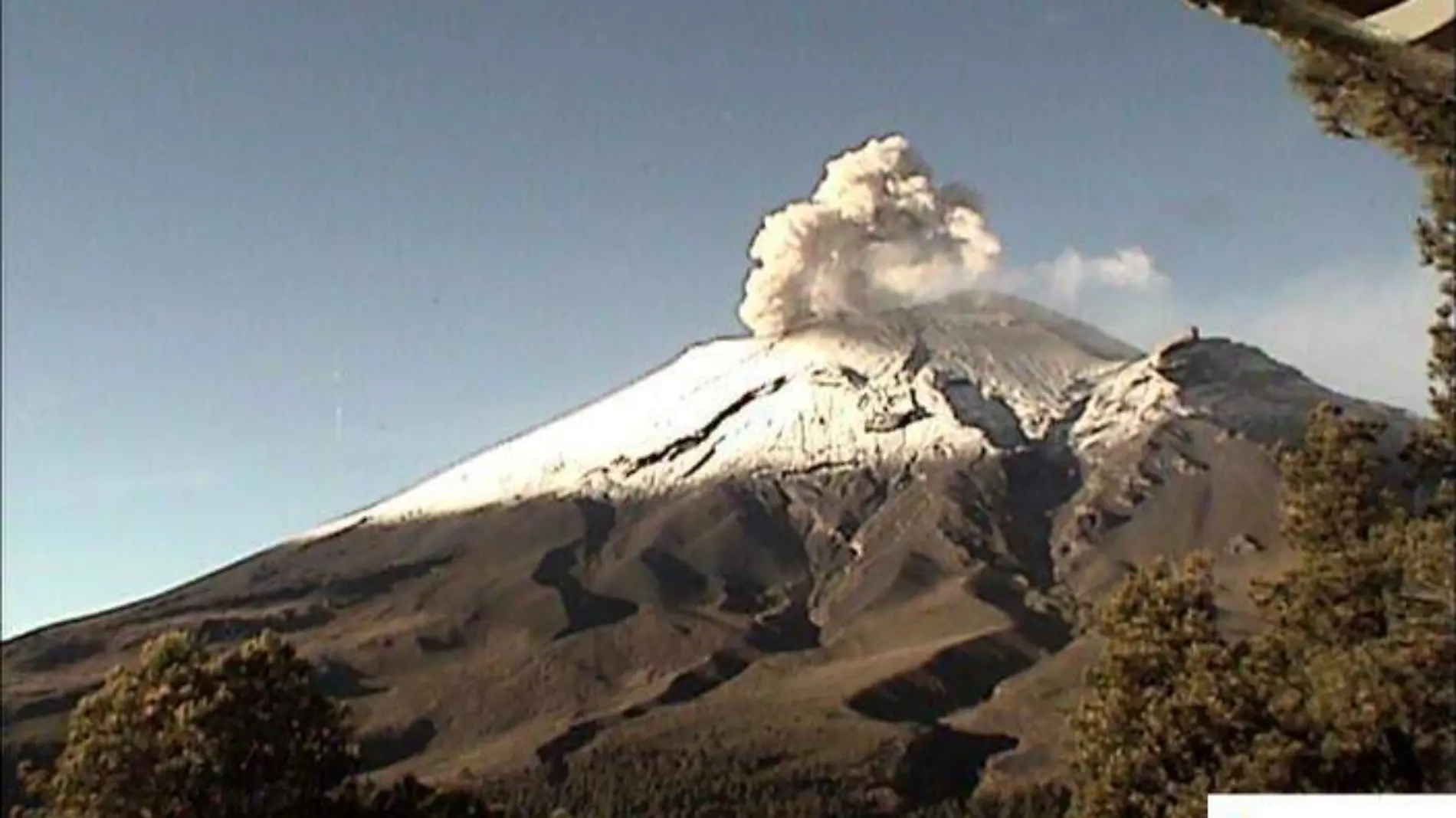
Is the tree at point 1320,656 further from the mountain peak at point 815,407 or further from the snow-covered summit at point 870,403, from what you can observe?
the mountain peak at point 815,407

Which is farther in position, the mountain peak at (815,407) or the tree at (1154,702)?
the mountain peak at (815,407)

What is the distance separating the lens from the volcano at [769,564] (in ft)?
109

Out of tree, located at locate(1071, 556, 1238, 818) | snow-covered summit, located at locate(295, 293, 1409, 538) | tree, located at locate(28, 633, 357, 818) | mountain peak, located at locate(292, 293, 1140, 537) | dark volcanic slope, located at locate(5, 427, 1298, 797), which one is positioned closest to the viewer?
tree, located at locate(1071, 556, 1238, 818)

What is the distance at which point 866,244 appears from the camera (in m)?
70.0

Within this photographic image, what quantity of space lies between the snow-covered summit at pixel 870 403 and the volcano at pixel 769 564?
19 centimetres

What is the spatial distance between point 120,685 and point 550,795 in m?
14.9

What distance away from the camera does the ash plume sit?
5538 centimetres

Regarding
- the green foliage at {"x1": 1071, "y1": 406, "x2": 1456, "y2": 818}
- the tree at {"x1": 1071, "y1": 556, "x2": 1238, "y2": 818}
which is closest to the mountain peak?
the tree at {"x1": 1071, "y1": 556, "x2": 1238, "y2": 818}

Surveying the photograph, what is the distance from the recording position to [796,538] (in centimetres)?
5731

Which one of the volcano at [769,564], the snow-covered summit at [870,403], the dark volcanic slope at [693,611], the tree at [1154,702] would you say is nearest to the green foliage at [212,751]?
the tree at [1154,702]

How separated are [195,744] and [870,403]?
6704 centimetres

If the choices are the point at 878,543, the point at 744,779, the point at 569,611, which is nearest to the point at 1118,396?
the point at 878,543

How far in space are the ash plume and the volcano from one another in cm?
248

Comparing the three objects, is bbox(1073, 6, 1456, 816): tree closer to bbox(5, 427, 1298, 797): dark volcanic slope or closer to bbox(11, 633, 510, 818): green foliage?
bbox(11, 633, 510, 818): green foliage
